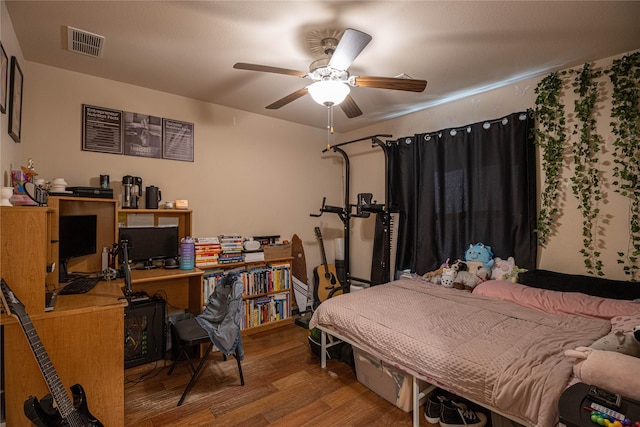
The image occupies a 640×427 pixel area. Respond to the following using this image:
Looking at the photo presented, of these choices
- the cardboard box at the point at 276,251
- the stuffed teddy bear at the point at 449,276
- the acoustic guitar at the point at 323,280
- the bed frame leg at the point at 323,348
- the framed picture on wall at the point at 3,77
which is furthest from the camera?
the acoustic guitar at the point at 323,280

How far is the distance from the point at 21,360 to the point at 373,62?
9.56 ft

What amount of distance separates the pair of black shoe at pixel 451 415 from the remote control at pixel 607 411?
968 mm

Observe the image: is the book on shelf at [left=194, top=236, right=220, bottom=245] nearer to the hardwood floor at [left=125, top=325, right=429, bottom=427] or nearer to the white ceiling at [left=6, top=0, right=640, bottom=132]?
the hardwood floor at [left=125, top=325, right=429, bottom=427]

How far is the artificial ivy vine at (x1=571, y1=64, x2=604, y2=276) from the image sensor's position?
7.88ft

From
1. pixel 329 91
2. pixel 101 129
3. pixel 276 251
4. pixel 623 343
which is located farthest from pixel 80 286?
pixel 623 343

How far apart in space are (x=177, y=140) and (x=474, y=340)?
318cm

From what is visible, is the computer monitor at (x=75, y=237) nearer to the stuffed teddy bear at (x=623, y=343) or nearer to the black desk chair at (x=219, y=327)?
the black desk chair at (x=219, y=327)

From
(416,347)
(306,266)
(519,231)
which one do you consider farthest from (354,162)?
(416,347)

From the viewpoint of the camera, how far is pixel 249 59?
2.37 m

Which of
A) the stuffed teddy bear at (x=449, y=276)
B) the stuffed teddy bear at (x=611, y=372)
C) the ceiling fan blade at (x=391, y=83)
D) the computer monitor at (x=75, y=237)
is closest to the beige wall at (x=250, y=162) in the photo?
the computer monitor at (x=75, y=237)

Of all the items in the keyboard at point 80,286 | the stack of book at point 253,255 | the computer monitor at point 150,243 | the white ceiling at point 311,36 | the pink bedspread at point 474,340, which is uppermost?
the white ceiling at point 311,36

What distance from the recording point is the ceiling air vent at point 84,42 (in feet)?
6.65

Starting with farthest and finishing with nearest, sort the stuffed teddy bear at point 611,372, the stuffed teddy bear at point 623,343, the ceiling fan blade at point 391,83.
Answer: the ceiling fan blade at point 391,83 → the stuffed teddy bear at point 623,343 → the stuffed teddy bear at point 611,372

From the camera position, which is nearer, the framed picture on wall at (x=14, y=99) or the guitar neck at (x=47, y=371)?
the guitar neck at (x=47, y=371)
